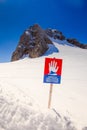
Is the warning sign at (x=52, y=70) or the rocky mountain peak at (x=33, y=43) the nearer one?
the warning sign at (x=52, y=70)

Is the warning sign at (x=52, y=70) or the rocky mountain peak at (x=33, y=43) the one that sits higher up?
the rocky mountain peak at (x=33, y=43)

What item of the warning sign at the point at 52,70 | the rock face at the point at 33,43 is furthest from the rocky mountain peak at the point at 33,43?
the warning sign at the point at 52,70

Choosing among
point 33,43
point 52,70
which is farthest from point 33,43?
point 52,70

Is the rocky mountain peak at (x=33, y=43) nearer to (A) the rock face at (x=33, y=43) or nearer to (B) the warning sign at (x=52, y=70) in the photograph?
(A) the rock face at (x=33, y=43)

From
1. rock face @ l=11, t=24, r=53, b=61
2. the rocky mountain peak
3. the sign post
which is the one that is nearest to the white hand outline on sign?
the sign post

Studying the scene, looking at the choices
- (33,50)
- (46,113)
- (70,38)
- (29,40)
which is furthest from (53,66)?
(70,38)

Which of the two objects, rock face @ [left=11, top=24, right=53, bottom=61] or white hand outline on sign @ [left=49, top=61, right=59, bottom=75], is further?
rock face @ [left=11, top=24, right=53, bottom=61]

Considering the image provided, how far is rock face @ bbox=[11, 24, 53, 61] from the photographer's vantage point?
3594cm

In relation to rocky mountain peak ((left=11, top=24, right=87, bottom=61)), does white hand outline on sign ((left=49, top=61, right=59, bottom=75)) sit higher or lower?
lower

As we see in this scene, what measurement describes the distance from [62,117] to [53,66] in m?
1.62

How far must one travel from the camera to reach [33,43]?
130 feet

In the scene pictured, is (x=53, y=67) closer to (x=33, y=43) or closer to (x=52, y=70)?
(x=52, y=70)

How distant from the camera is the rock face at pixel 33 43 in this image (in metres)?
35.9

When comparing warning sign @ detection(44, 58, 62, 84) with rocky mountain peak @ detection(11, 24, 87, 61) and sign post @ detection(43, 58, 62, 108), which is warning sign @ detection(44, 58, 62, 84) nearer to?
sign post @ detection(43, 58, 62, 108)
